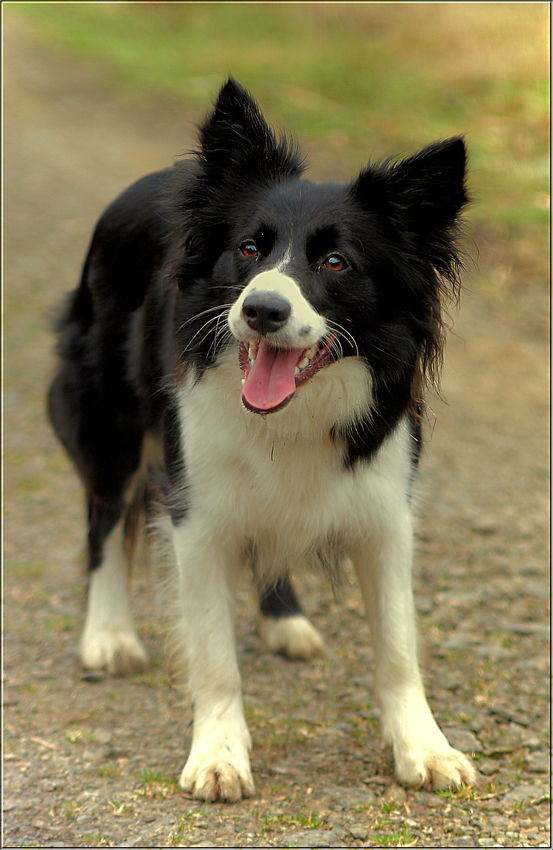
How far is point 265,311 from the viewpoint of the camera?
2.46m

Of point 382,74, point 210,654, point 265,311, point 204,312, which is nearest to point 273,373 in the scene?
point 265,311

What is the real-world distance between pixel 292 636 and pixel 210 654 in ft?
3.06

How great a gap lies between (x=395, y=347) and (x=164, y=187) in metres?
1.27

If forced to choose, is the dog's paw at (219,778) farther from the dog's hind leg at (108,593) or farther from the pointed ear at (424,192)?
the pointed ear at (424,192)

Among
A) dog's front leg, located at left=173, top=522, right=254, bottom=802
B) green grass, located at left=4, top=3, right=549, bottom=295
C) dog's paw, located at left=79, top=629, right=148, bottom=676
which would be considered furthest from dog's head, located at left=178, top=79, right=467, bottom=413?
green grass, located at left=4, top=3, right=549, bottom=295

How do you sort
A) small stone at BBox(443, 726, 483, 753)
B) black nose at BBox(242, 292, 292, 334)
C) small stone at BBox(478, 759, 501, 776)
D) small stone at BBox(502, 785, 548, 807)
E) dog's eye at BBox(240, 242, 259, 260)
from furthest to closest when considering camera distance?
1. small stone at BBox(443, 726, 483, 753)
2. small stone at BBox(478, 759, 501, 776)
3. small stone at BBox(502, 785, 548, 807)
4. dog's eye at BBox(240, 242, 259, 260)
5. black nose at BBox(242, 292, 292, 334)

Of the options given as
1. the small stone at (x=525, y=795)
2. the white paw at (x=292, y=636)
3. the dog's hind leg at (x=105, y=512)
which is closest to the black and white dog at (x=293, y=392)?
the small stone at (x=525, y=795)

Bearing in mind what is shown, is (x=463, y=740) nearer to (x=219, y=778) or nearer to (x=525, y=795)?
(x=525, y=795)

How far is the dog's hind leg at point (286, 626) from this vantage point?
155 inches

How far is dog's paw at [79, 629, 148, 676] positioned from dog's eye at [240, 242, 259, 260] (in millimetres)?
1927

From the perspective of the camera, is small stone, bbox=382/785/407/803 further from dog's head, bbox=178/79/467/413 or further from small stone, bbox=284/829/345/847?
dog's head, bbox=178/79/467/413

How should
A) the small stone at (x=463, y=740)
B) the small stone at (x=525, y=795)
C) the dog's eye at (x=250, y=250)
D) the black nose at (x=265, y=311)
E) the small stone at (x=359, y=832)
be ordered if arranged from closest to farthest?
1. the black nose at (x=265, y=311)
2. the small stone at (x=359, y=832)
3. the dog's eye at (x=250, y=250)
4. the small stone at (x=525, y=795)
5. the small stone at (x=463, y=740)

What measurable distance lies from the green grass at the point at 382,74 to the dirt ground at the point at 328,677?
2.63 m

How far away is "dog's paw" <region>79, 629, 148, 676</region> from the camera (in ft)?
12.6
